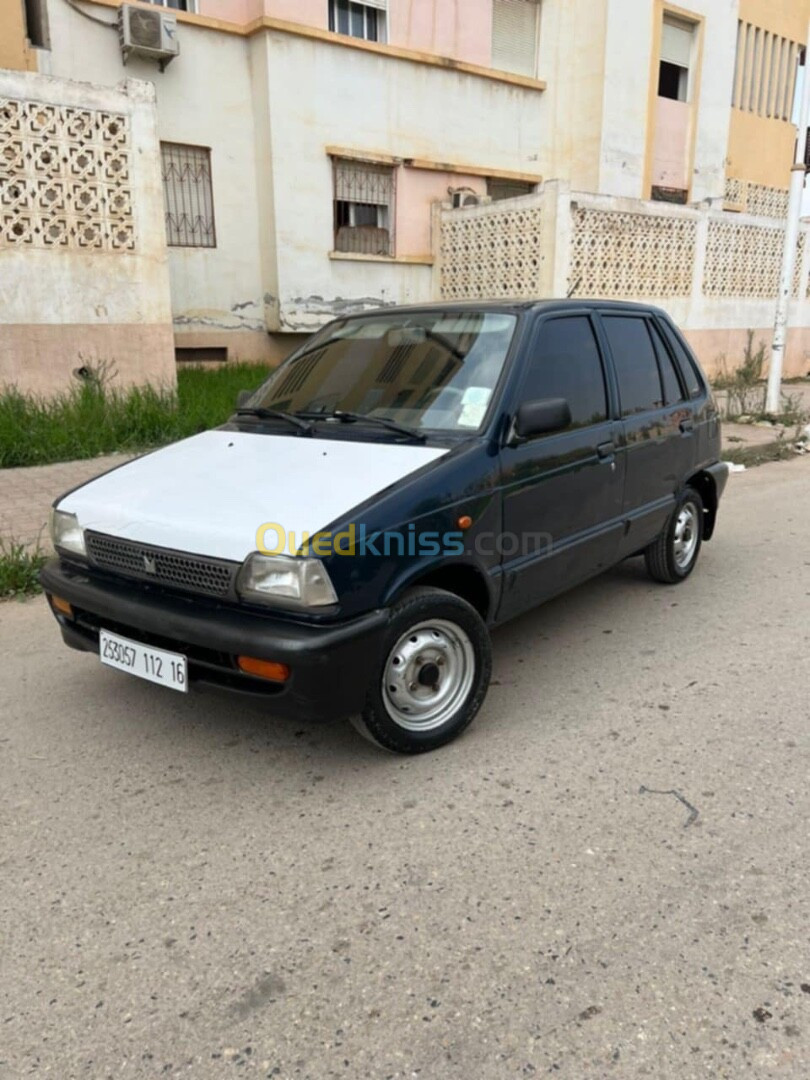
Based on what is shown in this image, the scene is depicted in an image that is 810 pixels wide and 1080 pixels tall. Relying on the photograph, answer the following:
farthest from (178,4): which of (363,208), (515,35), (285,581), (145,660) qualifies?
(285,581)

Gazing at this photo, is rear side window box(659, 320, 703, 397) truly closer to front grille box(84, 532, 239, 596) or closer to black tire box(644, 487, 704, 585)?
black tire box(644, 487, 704, 585)

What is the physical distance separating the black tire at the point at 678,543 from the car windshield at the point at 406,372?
1.91m

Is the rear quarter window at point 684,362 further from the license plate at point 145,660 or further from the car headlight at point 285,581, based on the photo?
the license plate at point 145,660

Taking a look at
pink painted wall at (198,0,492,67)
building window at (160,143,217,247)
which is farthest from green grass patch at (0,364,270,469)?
pink painted wall at (198,0,492,67)

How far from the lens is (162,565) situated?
2957mm

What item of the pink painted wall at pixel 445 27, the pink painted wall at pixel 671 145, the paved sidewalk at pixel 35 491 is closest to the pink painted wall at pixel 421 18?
the pink painted wall at pixel 445 27

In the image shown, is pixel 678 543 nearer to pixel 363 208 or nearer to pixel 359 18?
pixel 363 208

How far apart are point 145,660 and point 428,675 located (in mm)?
1068

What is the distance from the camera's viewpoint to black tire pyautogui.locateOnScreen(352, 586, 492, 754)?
295 cm

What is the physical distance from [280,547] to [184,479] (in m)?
0.84

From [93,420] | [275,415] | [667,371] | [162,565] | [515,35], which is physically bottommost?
[93,420]

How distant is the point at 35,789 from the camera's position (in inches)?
117

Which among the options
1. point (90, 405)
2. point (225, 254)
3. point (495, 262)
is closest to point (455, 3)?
point (495, 262)

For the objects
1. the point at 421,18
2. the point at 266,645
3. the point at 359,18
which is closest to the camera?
the point at 266,645
